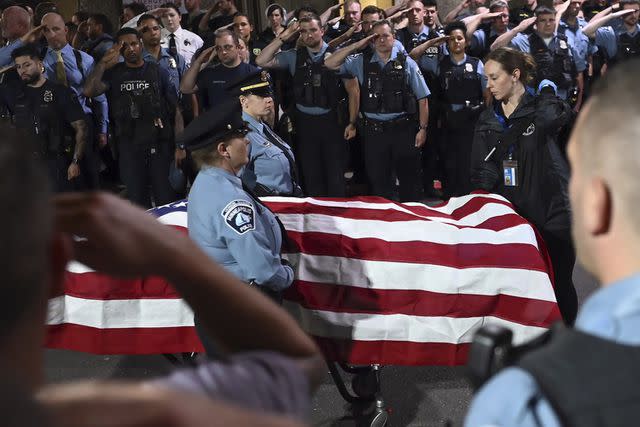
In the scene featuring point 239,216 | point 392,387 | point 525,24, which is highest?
point 239,216

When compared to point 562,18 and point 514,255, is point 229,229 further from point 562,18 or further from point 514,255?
point 562,18

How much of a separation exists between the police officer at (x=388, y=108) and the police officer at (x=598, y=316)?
590 centimetres

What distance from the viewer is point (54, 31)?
291 inches

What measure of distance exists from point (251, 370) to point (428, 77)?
22.4ft

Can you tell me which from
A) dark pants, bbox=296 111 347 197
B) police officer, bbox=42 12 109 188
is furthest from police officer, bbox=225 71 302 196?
police officer, bbox=42 12 109 188

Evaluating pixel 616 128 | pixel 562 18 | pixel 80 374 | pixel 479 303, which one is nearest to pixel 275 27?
pixel 562 18

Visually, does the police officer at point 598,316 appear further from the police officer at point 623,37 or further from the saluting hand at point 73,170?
the police officer at point 623,37

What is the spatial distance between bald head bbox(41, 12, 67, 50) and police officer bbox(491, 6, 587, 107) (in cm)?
379

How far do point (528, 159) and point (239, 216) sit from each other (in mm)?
1585

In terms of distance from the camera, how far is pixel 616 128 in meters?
1.08

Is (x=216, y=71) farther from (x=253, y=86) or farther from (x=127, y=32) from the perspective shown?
(x=253, y=86)

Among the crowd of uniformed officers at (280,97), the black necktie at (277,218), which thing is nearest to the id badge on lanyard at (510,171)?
the black necktie at (277,218)

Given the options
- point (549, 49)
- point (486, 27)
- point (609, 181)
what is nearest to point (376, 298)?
point (609, 181)

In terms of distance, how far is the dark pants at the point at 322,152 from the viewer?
7246mm
